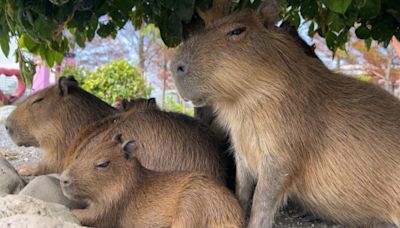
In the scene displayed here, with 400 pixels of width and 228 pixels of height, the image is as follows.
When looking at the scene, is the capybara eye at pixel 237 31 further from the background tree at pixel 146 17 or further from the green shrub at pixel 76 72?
the green shrub at pixel 76 72

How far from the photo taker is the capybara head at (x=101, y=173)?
7.72 feet

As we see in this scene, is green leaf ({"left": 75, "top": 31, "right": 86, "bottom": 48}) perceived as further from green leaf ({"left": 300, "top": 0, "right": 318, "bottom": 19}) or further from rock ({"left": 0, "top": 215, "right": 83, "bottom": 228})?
rock ({"left": 0, "top": 215, "right": 83, "bottom": 228})

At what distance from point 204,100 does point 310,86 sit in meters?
0.49

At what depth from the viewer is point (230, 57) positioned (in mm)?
2328

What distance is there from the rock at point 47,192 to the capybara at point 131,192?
0.75 feet

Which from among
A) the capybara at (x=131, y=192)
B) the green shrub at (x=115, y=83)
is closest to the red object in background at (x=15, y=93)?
the green shrub at (x=115, y=83)

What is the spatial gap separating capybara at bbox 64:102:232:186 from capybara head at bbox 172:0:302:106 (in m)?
0.44

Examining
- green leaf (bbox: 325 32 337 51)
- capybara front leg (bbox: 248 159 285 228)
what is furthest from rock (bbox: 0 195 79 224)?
green leaf (bbox: 325 32 337 51)

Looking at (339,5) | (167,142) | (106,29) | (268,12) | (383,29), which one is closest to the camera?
(339,5)

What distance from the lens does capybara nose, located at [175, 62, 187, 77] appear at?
2.33 meters

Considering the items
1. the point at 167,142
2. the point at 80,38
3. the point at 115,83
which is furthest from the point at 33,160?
the point at 115,83

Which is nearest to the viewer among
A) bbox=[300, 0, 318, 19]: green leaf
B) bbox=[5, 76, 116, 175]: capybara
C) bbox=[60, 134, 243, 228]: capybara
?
bbox=[60, 134, 243, 228]: capybara

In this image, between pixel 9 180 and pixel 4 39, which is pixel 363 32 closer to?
pixel 4 39

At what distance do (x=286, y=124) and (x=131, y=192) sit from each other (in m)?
0.75
